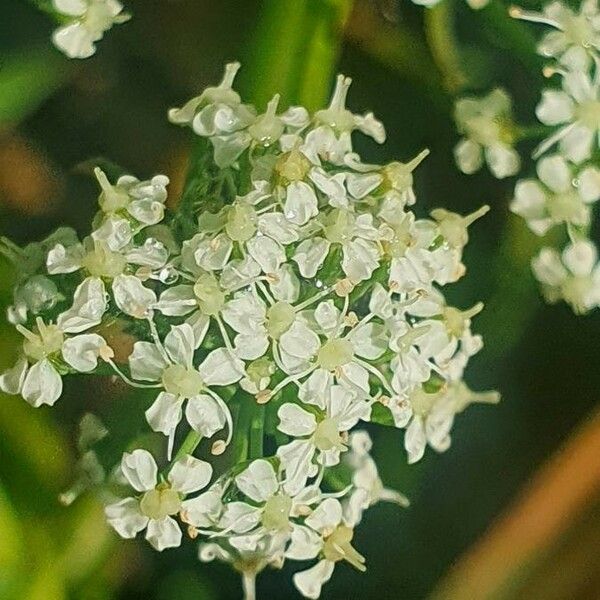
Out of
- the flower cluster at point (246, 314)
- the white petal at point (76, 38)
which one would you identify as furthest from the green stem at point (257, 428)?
the white petal at point (76, 38)

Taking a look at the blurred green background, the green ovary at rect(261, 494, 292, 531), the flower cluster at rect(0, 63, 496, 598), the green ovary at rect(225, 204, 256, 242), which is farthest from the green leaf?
the green ovary at rect(261, 494, 292, 531)

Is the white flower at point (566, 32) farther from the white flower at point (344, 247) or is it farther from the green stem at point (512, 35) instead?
the white flower at point (344, 247)

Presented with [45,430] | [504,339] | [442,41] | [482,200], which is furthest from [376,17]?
[45,430]

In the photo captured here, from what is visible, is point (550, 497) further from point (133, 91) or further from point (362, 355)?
point (133, 91)

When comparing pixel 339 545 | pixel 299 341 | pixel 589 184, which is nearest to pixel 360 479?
pixel 339 545

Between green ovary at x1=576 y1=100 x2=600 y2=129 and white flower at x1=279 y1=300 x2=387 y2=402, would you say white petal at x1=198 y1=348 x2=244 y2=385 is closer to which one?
white flower at x1=279 y1=300 x2=387 y2=402
